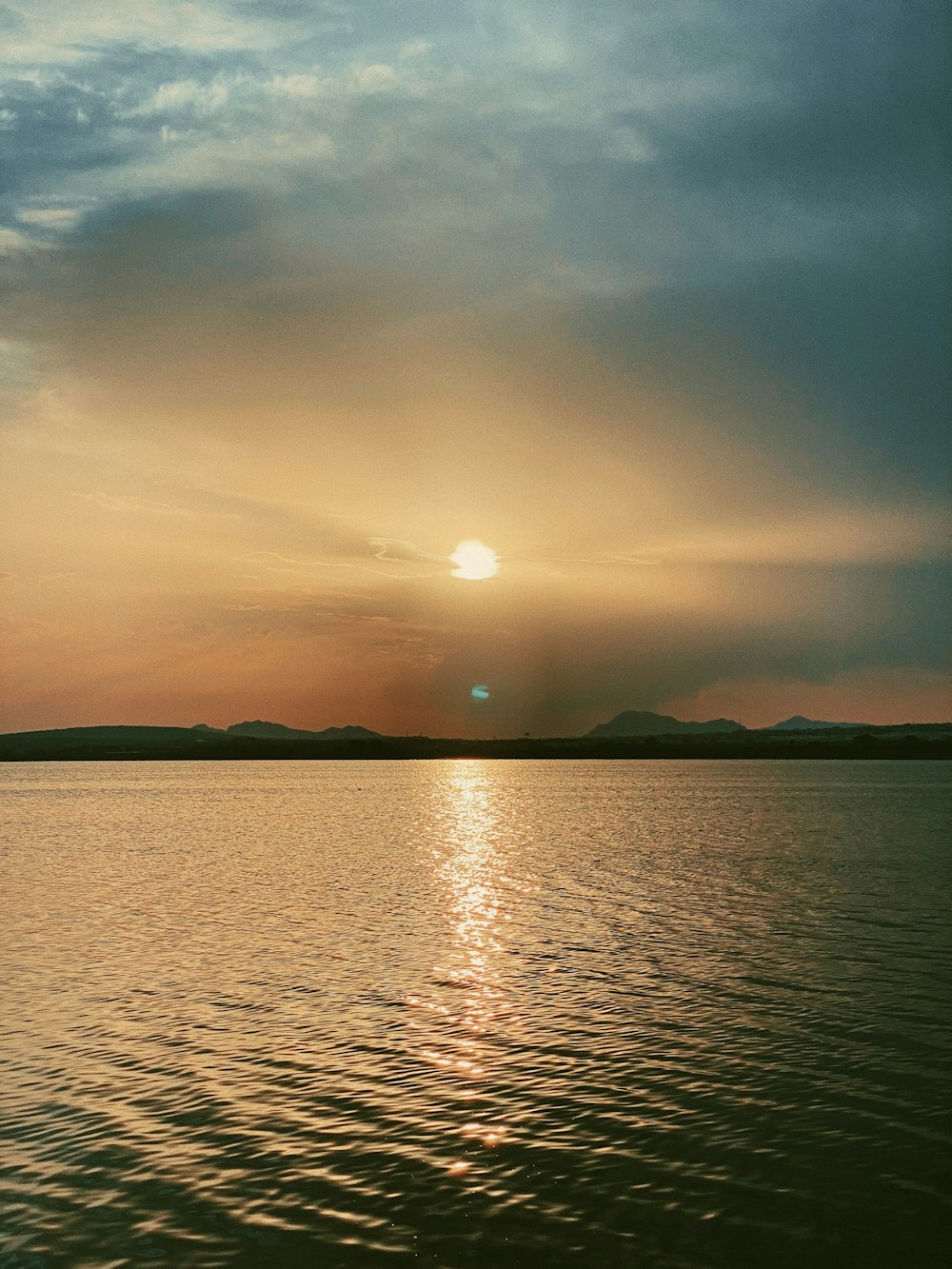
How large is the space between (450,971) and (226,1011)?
9256mm

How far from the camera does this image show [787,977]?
3922cm

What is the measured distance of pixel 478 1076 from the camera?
1102 inches

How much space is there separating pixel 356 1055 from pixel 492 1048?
12.1ft

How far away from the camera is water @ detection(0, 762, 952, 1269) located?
62.3ft

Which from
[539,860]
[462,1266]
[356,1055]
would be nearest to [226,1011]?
[356,1055]

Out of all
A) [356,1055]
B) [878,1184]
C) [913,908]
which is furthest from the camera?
[913,908]

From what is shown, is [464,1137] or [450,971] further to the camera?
[450,971]

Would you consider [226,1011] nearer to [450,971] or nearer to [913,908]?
[450,971]

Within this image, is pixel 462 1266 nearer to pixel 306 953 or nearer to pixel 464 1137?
pixel 464 1137

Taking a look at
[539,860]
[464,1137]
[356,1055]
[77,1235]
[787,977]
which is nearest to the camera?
[77,1235]

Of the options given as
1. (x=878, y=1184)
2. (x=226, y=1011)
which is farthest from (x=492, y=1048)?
(x=878, y=1184)

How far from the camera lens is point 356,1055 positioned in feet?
97.6

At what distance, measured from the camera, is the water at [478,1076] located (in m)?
19.0

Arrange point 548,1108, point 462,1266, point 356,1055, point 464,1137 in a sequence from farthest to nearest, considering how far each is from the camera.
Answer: point 356,1055, point 548,1108, point 464,1137, point 462,1266
